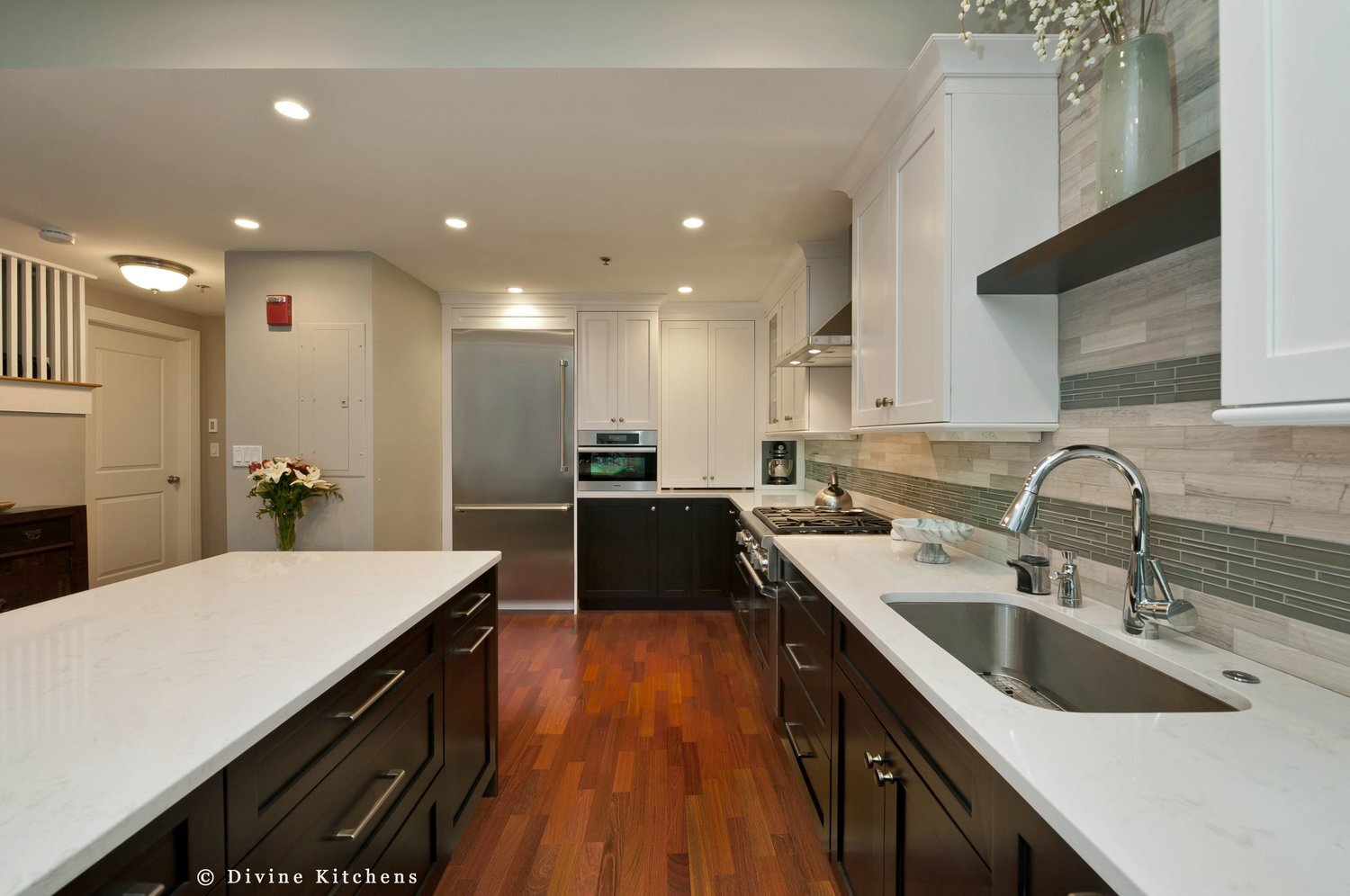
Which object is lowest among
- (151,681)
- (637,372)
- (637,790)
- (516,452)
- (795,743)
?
(637,790)

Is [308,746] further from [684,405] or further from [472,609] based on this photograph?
[684,405]

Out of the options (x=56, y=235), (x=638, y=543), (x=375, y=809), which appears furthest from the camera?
(x=638, y=543)

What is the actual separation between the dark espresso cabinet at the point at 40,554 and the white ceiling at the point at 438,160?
1.59 meters

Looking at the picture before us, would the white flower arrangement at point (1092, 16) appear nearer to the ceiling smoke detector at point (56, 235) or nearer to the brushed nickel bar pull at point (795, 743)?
the brushed nickel bar pull at point (795, 743)

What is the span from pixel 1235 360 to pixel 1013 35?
136 cm

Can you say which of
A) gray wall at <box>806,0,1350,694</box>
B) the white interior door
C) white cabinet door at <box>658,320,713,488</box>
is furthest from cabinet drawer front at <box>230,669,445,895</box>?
the white interior door

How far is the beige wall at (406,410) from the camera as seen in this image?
3529mm

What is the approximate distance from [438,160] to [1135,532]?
253 centimetres

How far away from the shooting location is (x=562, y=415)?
4.45 metres

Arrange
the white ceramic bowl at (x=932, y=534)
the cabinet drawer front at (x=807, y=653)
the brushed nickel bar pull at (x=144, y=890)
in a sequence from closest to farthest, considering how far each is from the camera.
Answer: the brushed nickel bar pull at (x=144, y=890) < the cabinet drawer front at (x=807, y=653) < the white ceramic bowl at (x=932, y=534)

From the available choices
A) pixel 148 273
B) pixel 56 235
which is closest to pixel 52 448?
pixel 148 273

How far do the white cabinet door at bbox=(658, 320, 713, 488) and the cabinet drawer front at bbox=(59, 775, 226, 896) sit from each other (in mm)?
3910

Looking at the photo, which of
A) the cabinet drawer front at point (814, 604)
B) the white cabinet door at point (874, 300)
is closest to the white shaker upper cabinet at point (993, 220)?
the white cabinet door at point (874, 300)

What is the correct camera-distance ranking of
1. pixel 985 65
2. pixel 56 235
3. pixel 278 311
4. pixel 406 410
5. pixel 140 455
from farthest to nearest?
pixel 140 455 → pixel 406 410 → pixel 278 311 → pixel 56 235 → pixel 985 65
